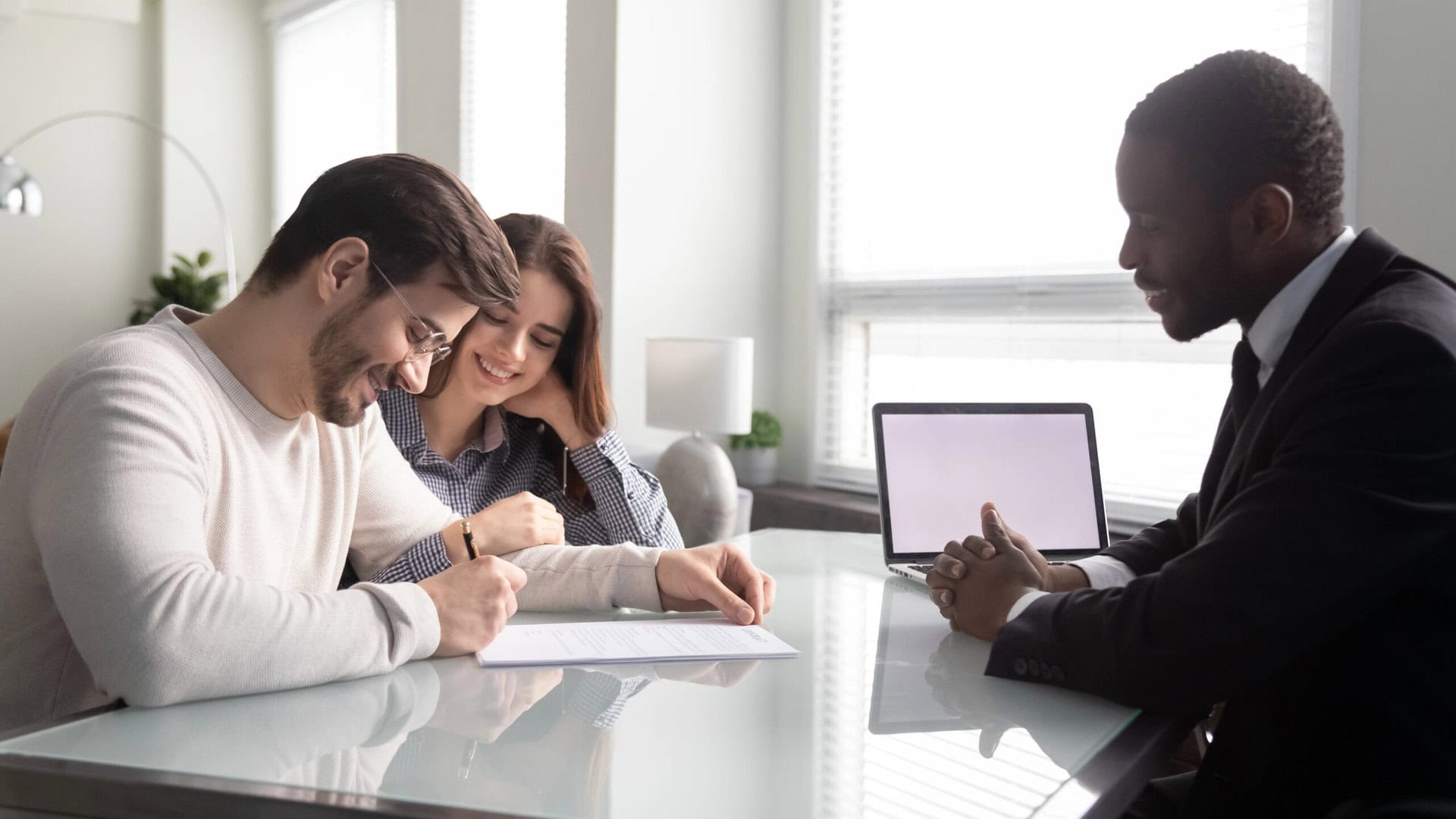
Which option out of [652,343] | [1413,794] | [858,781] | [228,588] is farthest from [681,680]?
[652,343]

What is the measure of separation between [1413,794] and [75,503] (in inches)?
51.7

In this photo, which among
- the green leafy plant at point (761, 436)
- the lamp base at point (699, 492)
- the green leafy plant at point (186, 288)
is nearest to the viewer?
the lamp base at point (699, 492)

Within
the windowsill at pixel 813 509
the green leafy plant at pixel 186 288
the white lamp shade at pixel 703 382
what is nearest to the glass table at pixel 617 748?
the white lamp shade at pixel 703 382

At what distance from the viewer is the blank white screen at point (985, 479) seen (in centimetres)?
195

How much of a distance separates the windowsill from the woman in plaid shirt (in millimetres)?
1641

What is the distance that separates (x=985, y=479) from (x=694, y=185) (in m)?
3.04

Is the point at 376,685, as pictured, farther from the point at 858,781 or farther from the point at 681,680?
the point at 858,781

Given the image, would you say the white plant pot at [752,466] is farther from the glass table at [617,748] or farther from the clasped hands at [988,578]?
the glass table at [617,748]

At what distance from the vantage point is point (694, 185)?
4.76 m

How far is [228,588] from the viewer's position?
1.11 metres

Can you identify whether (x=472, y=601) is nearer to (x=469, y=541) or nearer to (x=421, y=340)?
(x=469, y=541)

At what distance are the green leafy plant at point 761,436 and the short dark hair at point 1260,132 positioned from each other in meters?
3.43

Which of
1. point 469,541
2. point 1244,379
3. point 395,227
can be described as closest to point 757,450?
point 469,541

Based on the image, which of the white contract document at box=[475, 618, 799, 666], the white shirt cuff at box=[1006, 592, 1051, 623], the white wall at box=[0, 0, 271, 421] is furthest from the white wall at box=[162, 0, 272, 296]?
the white shirt cuff at box=[1006, 592, 1051, 623]
